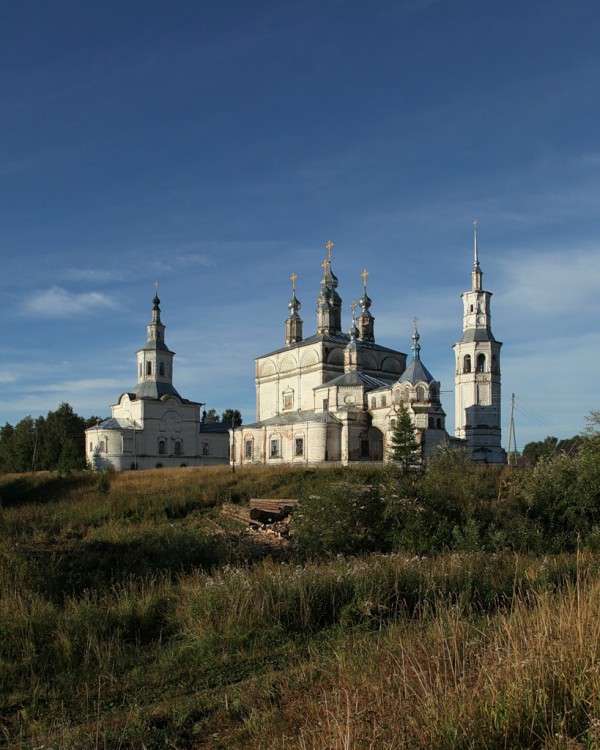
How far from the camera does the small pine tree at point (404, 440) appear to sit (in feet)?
113

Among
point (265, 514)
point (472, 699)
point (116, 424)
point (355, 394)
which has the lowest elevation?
point (265, 514)

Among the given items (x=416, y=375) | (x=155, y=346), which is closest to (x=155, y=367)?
(x=155, y=346)

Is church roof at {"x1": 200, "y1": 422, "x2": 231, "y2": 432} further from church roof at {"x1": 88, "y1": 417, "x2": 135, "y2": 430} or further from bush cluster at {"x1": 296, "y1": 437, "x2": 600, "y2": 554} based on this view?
bush cluster at {"x1": 296, "y1": 437, "x2": 600, "y2": 554}

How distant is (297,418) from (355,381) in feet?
14.3

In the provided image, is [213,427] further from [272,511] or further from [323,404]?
[272,511]

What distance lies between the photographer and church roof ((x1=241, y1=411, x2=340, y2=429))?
40.8 m

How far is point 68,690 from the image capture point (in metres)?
5.89

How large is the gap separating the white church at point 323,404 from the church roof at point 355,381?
0.22ft

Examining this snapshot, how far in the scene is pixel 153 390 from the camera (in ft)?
164

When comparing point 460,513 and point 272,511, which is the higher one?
point 460,513

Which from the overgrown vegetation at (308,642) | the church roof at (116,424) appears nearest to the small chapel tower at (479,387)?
the church roof at (116,424)

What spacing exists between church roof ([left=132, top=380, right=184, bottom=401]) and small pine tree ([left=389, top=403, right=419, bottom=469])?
19986mm

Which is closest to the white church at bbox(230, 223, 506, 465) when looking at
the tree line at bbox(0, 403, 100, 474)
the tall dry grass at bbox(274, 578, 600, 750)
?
the tree line at bbox(0, 403, 100, 474)

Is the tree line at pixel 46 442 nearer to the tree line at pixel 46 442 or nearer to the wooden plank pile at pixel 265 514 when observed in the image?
the tree line at pixel 46 442
